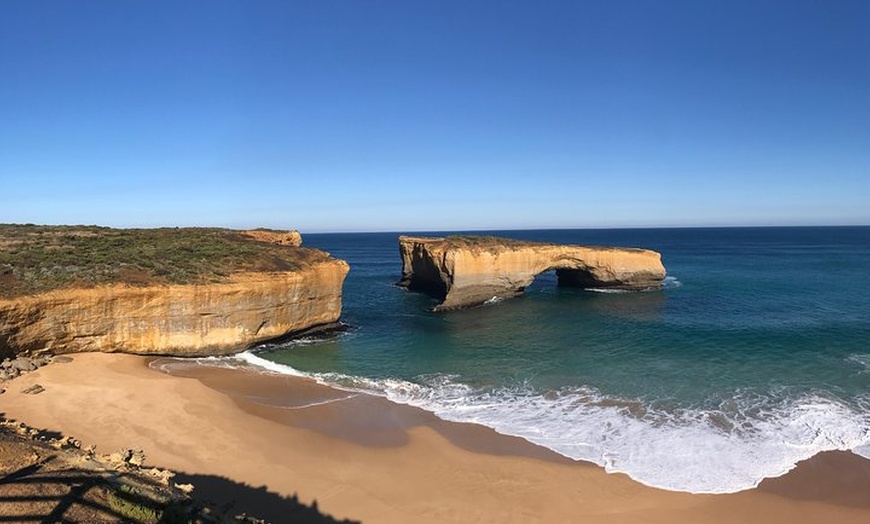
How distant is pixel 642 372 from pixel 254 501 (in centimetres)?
1574

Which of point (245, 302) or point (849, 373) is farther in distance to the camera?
point (245, 302)

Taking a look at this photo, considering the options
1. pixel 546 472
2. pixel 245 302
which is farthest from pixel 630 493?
pixel 245 302

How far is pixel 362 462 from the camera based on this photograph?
13766 mm

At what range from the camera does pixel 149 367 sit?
20453mm

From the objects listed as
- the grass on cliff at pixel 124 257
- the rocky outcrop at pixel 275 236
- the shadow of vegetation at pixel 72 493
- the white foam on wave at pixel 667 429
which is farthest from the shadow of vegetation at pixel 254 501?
the rocky outcrop at pixel 275 236

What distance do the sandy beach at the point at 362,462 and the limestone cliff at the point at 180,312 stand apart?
7.24 feet

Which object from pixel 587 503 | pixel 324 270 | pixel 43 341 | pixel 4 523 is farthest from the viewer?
pixel 324 270

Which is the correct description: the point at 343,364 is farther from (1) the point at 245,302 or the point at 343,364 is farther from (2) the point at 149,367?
(2) the point at 149,367

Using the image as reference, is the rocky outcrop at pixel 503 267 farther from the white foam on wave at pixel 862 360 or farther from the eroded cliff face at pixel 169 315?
the white foam on wave at pixel 862 360

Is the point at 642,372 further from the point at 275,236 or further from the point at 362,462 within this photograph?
the point at 275,236

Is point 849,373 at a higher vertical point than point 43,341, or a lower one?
lower

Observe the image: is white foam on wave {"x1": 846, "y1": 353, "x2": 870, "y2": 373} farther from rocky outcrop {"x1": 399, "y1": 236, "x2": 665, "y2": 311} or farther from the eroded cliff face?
the eroded cliff face

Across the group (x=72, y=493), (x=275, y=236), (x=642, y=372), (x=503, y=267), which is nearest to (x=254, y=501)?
(x=72, y=493)

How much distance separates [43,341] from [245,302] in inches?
294
